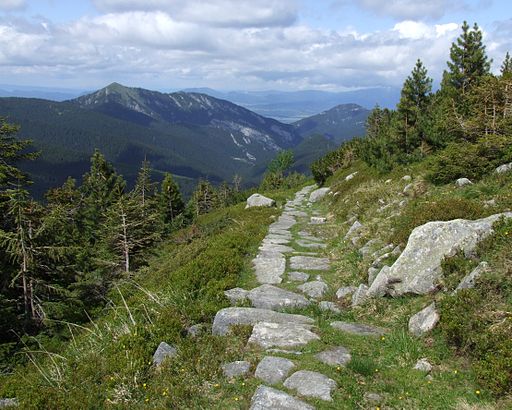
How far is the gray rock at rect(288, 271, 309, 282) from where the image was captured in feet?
37.2

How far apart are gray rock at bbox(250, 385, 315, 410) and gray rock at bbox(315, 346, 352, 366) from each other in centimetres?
115

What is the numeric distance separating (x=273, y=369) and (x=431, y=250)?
4.49 m

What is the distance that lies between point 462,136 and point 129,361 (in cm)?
1863

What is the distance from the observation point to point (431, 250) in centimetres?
850

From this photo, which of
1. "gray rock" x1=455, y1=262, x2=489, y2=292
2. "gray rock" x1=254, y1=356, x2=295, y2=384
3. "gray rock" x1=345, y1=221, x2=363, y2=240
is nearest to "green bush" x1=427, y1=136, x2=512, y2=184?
"gray rock" x1=345, y1=221, x2=363, y2=240

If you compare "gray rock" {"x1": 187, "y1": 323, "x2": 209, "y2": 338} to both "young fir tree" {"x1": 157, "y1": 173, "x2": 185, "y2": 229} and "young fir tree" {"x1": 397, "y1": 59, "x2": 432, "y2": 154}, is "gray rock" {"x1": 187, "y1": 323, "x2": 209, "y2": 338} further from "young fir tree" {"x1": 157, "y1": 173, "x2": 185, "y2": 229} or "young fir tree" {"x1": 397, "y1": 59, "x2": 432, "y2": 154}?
"young fir tree" {"x1": 157, "y1": 173, "x2": 185, "y2": 229}

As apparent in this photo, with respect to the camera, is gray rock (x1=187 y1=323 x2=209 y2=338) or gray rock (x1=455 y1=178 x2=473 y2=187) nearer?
gray rock (x1=187 y1=323 x2=209 y2=338)

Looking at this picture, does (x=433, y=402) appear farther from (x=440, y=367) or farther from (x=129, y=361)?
(x=129, y=361)

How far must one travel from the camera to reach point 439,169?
1459 cm

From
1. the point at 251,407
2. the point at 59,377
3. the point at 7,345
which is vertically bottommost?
the point at 7,345

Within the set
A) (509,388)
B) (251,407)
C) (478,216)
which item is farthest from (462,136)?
(251,407)

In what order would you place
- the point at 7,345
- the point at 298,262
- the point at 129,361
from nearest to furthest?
the point at 129,361 < the point at 298,262 < the point at 7,345

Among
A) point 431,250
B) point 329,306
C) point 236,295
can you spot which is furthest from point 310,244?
point 431,250

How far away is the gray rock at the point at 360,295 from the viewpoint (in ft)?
29.3
